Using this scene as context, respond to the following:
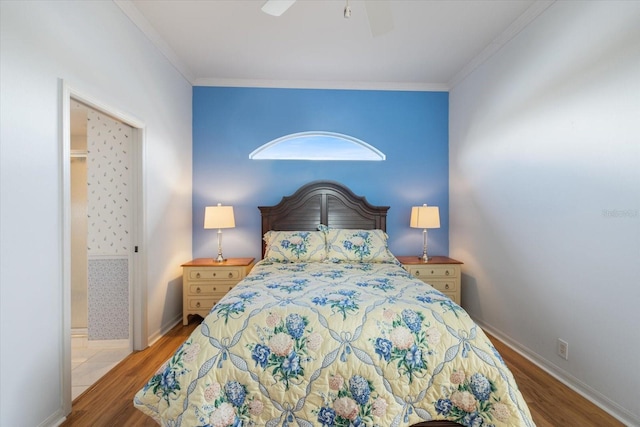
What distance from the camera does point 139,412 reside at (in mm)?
1821

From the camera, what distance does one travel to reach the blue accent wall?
3641 mm

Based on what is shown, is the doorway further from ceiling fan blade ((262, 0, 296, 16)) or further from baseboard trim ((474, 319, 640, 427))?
baseboard trim ((474, 319, 640, 427))

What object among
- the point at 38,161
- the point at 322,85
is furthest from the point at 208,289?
the point at 322,85

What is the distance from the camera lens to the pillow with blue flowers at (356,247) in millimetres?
3027

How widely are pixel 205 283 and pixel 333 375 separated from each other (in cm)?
214

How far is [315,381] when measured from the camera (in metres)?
1.48

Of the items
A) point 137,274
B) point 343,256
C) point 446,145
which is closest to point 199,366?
point 137,274

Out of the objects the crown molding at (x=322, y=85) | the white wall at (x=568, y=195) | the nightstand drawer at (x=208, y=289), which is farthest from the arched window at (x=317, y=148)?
the nightstand drawer at (x=208, y=289)

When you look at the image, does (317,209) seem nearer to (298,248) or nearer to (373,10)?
(298,248)

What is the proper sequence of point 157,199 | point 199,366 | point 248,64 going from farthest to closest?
point 248,64, point 157,199, point 199,366

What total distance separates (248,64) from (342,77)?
1135 mm

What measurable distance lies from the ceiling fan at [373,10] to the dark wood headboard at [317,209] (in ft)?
6.54

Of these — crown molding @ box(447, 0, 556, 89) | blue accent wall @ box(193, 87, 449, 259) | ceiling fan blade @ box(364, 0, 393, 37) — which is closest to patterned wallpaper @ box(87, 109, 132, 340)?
blue accent wall @ box(193, 87, 449, 259)

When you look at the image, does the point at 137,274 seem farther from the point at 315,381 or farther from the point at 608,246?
the point at 608,246
